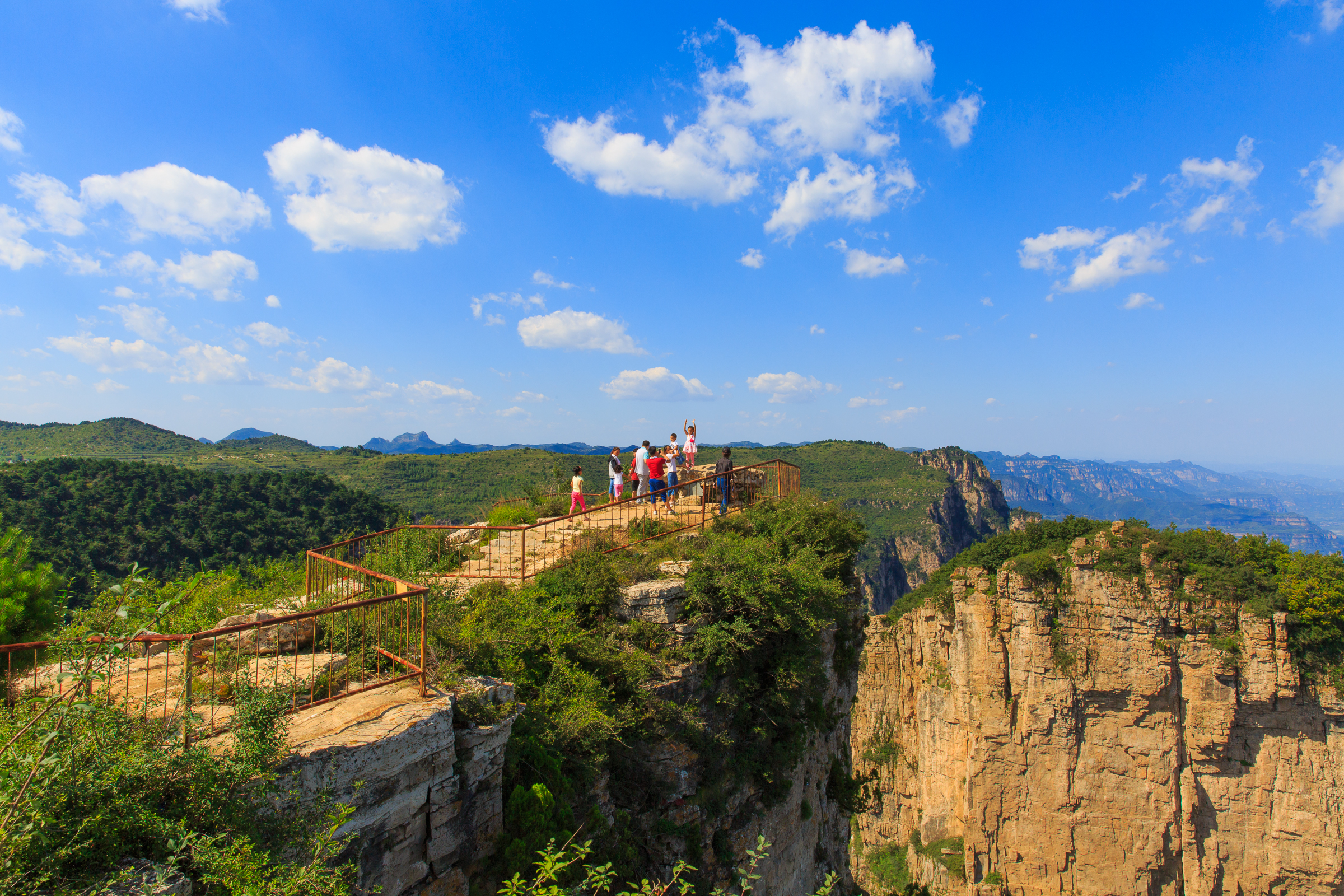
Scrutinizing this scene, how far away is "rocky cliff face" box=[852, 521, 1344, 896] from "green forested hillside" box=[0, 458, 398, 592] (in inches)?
1405

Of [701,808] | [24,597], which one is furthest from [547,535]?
[24,597]

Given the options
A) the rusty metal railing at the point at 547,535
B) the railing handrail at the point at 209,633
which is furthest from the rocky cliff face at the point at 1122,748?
the railing handrail at the point at 209,633

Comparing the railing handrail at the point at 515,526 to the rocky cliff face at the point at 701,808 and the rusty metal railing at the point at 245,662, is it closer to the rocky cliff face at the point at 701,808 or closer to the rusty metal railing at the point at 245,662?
the rusty metal railing at the point at 245,662

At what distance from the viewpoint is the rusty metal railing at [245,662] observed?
4387mm

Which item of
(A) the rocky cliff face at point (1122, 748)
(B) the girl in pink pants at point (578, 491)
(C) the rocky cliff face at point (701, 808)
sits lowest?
(A) the rocky cliff face at point (1122, 748)

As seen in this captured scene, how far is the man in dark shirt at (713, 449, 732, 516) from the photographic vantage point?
13586 mm

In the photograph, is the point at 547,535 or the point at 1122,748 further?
the point at 1122,748

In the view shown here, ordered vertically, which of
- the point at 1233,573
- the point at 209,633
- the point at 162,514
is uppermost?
the point at 209,633

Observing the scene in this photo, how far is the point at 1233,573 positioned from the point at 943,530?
236 ft

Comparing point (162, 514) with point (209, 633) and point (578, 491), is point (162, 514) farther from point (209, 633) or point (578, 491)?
point (209, 633)

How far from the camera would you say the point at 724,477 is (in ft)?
45.3

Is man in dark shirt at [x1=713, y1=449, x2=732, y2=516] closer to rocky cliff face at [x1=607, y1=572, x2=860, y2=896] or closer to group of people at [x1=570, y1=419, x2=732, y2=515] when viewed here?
group of people at [x1=570, y1=419, x2=732, y2=515]

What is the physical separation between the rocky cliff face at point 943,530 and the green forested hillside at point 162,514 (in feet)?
189

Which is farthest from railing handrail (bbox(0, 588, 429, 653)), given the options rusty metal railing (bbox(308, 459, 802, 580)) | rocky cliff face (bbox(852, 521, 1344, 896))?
rocky cliff face (bbox(852, 521, 1344, 896))
